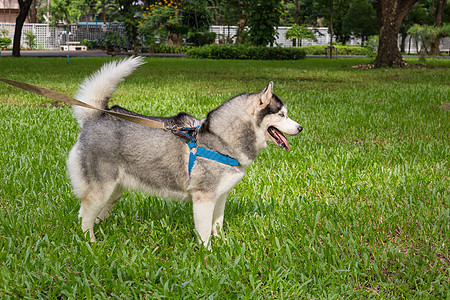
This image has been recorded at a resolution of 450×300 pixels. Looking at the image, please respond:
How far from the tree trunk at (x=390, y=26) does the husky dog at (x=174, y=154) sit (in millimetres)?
16859

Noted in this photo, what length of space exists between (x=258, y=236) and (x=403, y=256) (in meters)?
0.92

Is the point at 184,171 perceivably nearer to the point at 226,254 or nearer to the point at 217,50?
the point at 226,254

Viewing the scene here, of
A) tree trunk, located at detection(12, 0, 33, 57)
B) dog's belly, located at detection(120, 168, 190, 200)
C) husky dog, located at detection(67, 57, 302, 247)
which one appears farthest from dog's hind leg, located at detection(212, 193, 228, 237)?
tree trunk, located at detection(12, 0, 33, 57)

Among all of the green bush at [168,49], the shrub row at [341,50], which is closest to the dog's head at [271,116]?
the green bush at [168,49]

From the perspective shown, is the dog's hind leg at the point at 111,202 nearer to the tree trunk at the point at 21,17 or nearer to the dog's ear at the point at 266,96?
the dog's ear at the point at 266,96

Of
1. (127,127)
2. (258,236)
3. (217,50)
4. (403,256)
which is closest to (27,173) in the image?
(127,127)

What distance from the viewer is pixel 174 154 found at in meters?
2.98

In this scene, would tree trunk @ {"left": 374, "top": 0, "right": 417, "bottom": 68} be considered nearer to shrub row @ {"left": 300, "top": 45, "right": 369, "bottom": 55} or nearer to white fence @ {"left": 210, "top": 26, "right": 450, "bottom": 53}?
shrub row @ {"left": 300, "top": 45, "right": 369, "bottom": 55}

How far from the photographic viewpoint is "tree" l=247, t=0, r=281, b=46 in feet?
96.3

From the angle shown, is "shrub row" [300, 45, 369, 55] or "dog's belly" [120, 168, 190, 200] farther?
"shrub row" [300, 45, 369, 55]

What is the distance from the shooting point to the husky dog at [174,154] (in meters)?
2.88

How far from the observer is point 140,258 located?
2.78 meters

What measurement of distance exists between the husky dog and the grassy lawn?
312 mm

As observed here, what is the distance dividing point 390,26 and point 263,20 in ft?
43.4
